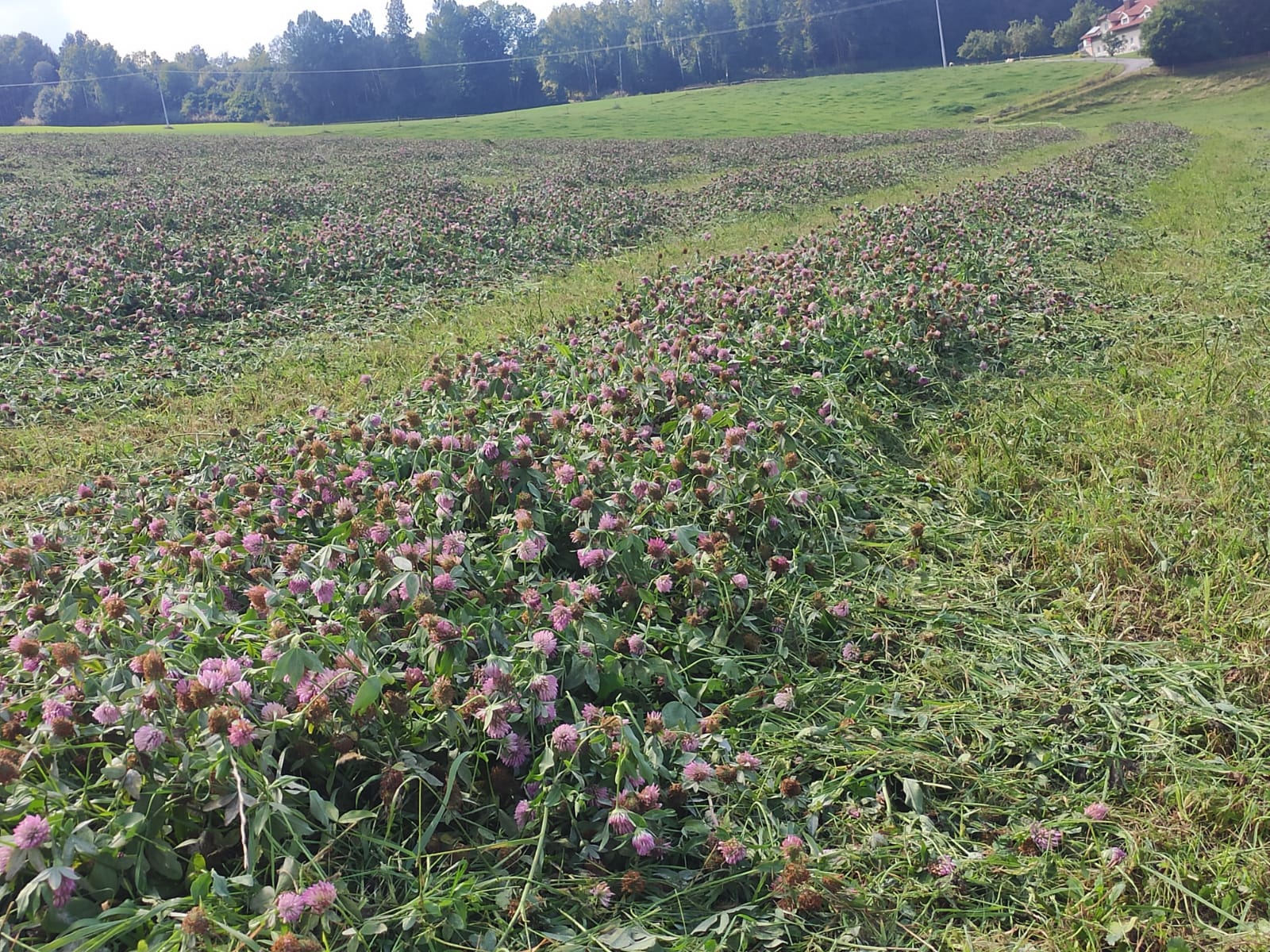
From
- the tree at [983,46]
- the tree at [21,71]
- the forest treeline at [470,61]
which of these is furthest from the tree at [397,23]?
the tree at [983,46]

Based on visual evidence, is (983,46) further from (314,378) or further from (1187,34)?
(314,378)

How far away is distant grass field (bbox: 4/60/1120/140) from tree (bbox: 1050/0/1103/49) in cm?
2386

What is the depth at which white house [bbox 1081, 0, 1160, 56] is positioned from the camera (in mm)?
75250

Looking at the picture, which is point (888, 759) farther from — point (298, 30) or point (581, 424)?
point (298, 30)

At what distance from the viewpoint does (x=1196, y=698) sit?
9.57 ft

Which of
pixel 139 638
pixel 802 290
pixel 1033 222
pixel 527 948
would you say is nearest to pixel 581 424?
pixel 139 638

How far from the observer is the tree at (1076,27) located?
8331cm

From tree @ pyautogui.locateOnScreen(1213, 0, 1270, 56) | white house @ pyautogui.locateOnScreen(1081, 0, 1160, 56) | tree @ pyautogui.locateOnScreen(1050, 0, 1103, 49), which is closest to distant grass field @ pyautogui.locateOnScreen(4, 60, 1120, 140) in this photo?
tree @ pyautogui.locateOnScreen(1213, 0, 1270, 56)

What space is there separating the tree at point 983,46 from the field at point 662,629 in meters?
87.9

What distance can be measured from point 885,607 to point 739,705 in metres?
0.99

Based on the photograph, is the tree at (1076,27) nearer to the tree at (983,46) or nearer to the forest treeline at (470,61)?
the forest treeline at (470,61)

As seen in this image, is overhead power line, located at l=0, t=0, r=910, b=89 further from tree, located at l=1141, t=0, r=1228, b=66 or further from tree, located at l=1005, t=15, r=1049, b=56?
tree, located at l=1141, t=0, r=1228, b=66

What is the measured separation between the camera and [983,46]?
80.4m

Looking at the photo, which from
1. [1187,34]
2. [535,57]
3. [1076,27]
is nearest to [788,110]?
[1187,34]
